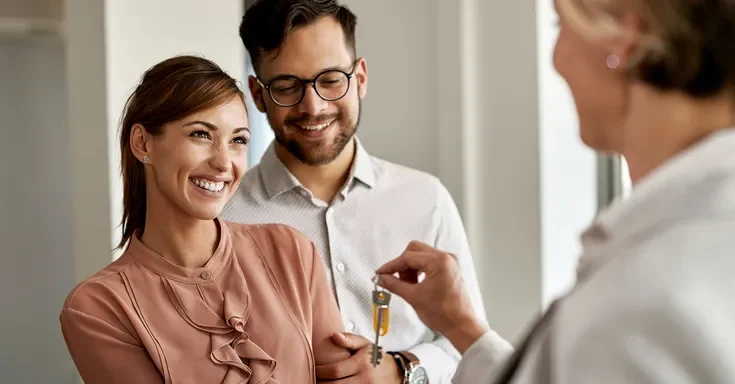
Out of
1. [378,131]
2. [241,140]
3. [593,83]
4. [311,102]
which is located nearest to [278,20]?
[311,102]

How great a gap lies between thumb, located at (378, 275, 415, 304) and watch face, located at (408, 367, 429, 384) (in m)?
0.32

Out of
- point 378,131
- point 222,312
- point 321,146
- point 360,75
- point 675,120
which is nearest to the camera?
point 675,120

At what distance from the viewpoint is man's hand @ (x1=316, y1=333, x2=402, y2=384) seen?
68.1 inches

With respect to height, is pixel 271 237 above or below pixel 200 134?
below

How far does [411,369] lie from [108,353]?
2.18 feet

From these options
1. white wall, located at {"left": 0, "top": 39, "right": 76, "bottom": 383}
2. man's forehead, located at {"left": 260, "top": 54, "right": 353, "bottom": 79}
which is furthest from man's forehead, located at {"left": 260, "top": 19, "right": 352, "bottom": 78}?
white wall, located at {"left": 0, "top": 39, "right": 76, "bottom": 383}

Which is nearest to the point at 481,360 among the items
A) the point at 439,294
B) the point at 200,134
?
the point at 439,294

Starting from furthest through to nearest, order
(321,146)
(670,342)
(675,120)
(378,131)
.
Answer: (378,131) < (321,146) < (675,120) < (670,342)

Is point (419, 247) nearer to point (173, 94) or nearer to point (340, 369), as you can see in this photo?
point (340, 369)

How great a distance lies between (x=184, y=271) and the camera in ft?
5.57

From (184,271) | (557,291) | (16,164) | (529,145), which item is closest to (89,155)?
(16,164)

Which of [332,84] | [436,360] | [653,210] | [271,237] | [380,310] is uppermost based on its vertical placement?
[332,84]

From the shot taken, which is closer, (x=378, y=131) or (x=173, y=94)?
(x=173, y=94)

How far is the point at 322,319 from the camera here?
1789mm
